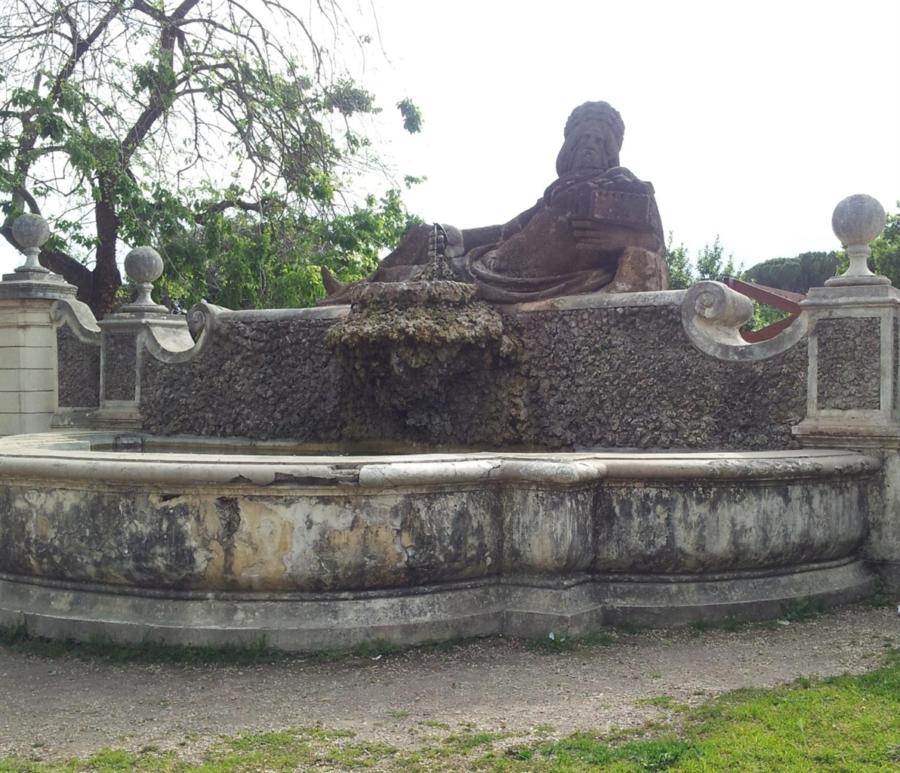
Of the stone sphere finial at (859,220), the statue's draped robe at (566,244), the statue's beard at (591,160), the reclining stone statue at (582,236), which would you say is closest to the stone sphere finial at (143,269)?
the reclining stone statue at (582,236)

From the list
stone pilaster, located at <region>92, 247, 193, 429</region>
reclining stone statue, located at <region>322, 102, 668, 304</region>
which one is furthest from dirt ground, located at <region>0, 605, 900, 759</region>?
stone pilaster, located at <region>92, 247, 193, 429</region>

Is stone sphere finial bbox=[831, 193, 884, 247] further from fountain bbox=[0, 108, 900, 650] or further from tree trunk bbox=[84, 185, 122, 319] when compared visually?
tree trunk bbox=[84, 185, 122, 319]

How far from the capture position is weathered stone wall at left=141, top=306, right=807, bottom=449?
689 centimetres

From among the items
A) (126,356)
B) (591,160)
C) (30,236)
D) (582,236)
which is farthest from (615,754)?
(30,236)

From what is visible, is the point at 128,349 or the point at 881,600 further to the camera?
the point at 128,349

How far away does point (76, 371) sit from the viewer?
35.1 feet

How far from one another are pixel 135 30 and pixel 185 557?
951 cm

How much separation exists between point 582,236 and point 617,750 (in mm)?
4827

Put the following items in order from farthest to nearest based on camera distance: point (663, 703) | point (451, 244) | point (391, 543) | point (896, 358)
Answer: point (451, 244)
point (896, 358)
point (391, 543)
point (663, 703)

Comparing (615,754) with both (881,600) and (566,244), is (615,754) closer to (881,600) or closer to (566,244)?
(881,600)

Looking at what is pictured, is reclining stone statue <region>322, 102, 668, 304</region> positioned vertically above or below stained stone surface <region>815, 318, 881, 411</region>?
above

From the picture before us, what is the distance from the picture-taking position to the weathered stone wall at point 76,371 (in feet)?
34.7

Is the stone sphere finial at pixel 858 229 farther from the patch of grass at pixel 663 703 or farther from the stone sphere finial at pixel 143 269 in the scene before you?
the stone sphere finial at pixel 143 269

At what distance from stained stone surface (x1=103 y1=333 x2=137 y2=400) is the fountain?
1.77ft
